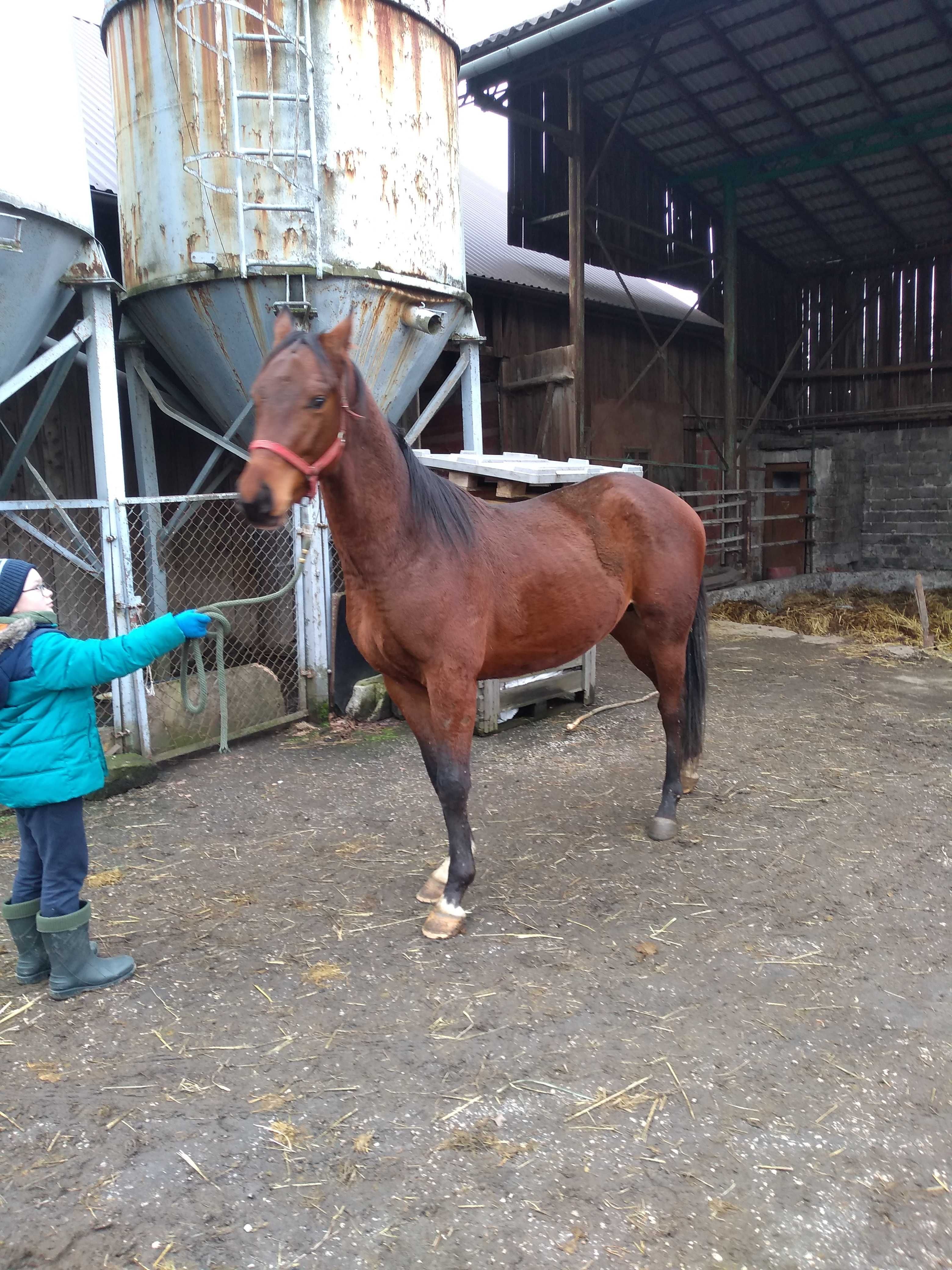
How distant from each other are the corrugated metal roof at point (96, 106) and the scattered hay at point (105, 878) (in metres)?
4.50

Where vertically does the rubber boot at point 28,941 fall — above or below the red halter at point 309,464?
below

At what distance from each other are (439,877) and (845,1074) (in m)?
1.54

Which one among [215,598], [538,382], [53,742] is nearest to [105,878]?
[53,742]

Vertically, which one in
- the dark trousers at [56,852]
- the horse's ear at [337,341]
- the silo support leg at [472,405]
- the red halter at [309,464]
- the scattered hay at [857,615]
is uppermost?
the silo support leg at [472,405]

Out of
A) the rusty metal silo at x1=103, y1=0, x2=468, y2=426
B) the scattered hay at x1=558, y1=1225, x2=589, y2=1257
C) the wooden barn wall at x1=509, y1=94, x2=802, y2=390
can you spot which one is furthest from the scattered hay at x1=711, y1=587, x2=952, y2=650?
the scattered hay at x1=558, y1=1225, x2=589, y2=1257

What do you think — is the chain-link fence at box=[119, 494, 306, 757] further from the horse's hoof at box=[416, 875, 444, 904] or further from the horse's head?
the horse's head

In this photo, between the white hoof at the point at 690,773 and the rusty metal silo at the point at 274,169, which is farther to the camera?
the rusty metal silo at the point at 274,169

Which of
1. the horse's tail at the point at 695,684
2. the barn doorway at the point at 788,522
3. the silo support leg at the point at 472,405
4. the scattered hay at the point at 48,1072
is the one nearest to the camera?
the scattered hay at the point at 48,1072

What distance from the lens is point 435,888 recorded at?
3256 millimetres

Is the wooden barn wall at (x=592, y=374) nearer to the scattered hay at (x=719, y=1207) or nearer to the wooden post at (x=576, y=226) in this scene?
the wooden post at (x=576, y=226)

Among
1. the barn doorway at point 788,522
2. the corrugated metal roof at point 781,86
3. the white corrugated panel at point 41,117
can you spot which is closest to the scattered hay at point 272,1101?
the white corrugated panel at point 41,117

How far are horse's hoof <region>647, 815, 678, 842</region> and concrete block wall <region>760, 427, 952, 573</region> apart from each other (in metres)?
11.2

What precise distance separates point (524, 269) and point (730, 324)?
356 cm

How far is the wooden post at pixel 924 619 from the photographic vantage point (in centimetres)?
834
